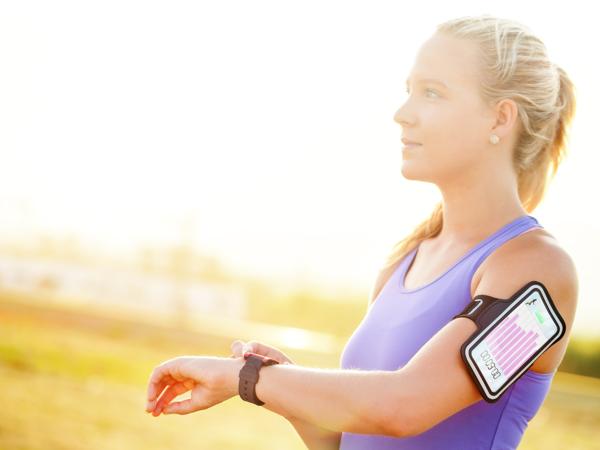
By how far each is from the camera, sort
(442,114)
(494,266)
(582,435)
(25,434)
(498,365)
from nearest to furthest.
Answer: (498,365)
(494,266)
(442,114)
(25,434)
(582,435)

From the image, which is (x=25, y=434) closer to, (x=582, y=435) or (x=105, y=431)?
(x=105, y=431)

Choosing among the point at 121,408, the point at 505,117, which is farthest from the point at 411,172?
the point at 121,408

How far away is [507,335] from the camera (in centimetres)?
114

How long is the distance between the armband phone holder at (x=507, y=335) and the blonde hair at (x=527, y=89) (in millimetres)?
356

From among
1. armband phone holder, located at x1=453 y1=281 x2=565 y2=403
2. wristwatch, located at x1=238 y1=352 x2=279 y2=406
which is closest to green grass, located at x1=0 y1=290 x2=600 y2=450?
wristwatch, located at x1=238 y1=352 x2=279 y2=406

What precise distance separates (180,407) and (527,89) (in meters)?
0.77

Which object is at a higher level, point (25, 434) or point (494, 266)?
point (494, 266)

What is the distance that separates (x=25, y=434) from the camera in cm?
406

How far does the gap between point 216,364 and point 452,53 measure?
0.63 meters

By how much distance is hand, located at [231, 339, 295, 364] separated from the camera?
1.35 metres

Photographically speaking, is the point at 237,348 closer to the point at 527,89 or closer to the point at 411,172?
the point at 411,172

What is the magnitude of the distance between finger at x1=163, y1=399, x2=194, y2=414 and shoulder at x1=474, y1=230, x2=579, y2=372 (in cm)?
48

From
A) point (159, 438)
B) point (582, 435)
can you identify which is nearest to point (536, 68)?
point (159, 438)

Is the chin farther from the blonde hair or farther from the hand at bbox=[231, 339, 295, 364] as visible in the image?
the hand at bbox=[231, 339, 295, 364]
